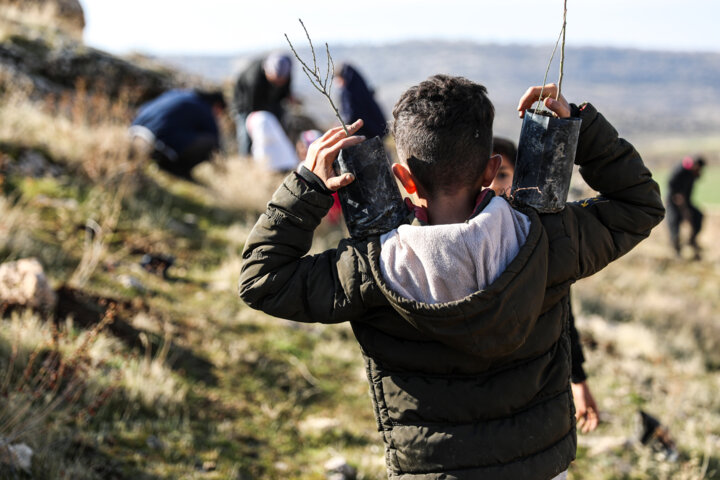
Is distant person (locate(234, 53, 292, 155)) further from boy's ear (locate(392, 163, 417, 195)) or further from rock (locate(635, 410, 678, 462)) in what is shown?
boy's ear (locate(392, 163, 417, 195))

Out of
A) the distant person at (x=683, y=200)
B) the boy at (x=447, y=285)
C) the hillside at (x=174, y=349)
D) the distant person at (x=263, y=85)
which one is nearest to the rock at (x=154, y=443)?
the hillside at (x=174, y=349)

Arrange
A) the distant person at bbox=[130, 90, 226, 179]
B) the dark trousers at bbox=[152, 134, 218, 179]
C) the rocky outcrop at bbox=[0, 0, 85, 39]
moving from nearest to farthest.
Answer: the distant person at bbox=[130, 90, 226, 179]
the dark trousers at bbox=[152, 134, 218, 179]
the rocky outcrop at bbox=[0, 0, 85, 39]

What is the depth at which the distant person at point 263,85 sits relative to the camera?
7.92 m

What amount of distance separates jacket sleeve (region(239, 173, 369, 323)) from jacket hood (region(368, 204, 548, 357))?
113 millimetres

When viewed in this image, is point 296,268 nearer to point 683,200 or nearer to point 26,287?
point 26,287

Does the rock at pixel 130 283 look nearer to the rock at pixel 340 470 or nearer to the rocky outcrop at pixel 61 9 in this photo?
the rock at pixel 340 470

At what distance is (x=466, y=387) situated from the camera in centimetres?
156

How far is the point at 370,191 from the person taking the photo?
1576mm

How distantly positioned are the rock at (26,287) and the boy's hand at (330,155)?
9.09 ft

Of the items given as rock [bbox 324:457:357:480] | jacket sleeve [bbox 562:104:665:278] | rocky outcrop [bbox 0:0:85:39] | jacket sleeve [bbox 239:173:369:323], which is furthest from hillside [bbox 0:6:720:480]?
rocky outcrop [bbox 0:0:85:39]

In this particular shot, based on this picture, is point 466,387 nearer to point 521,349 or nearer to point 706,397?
point 521,349

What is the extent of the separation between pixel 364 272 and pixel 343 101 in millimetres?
4854

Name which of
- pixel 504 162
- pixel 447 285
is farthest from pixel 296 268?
pixel 504 162

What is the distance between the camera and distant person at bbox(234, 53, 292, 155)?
7.92 metres
